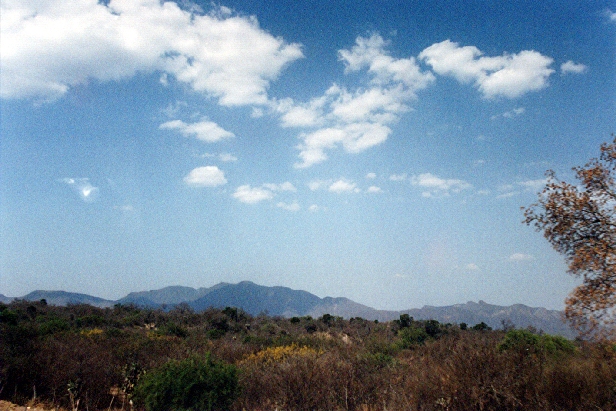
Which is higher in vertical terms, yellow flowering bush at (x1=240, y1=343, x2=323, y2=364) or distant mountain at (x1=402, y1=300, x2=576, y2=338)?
yellow flowering bush at (x1=240, y1=343, x2=323, y2=364)

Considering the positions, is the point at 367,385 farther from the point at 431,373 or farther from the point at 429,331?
the point at 429,331

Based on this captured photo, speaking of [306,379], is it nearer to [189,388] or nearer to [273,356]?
[189,388]

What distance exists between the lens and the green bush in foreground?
8.82 meters

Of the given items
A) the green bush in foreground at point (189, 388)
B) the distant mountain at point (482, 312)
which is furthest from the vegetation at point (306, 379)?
the distant mountain at point (482, 312)

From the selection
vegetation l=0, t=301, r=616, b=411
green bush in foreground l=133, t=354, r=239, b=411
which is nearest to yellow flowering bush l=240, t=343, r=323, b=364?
vegetation l=0, t=301, r=616, b=411

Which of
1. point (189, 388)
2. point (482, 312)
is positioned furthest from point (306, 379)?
point (482, 312)

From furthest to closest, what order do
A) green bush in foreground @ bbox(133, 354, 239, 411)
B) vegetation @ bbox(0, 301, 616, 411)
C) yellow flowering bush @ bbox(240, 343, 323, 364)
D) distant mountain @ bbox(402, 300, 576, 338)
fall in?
distant mountain @ bbox(402, 300, 576, 338) < yellow flowering bush @ bbox(240, 343, 323, 364) < green bush in foreground @ bbox(133, 354, 239, 411) < vegetation @ bbox(0, 301, 616, 411)

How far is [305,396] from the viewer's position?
9.49 metres

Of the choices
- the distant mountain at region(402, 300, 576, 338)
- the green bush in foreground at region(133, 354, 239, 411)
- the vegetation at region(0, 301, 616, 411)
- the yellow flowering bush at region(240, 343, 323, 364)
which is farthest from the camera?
the distant mountain at region(402, 300, 576, 338)

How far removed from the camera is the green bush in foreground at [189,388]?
882 centimetres

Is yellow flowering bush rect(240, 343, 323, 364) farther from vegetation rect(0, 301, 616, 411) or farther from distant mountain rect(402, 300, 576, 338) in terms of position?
distant mountain rect(402, 300, 576, 338)

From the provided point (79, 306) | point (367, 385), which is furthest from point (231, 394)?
point (79, 306)

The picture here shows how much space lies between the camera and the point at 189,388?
8898mm

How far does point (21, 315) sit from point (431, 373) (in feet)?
113
